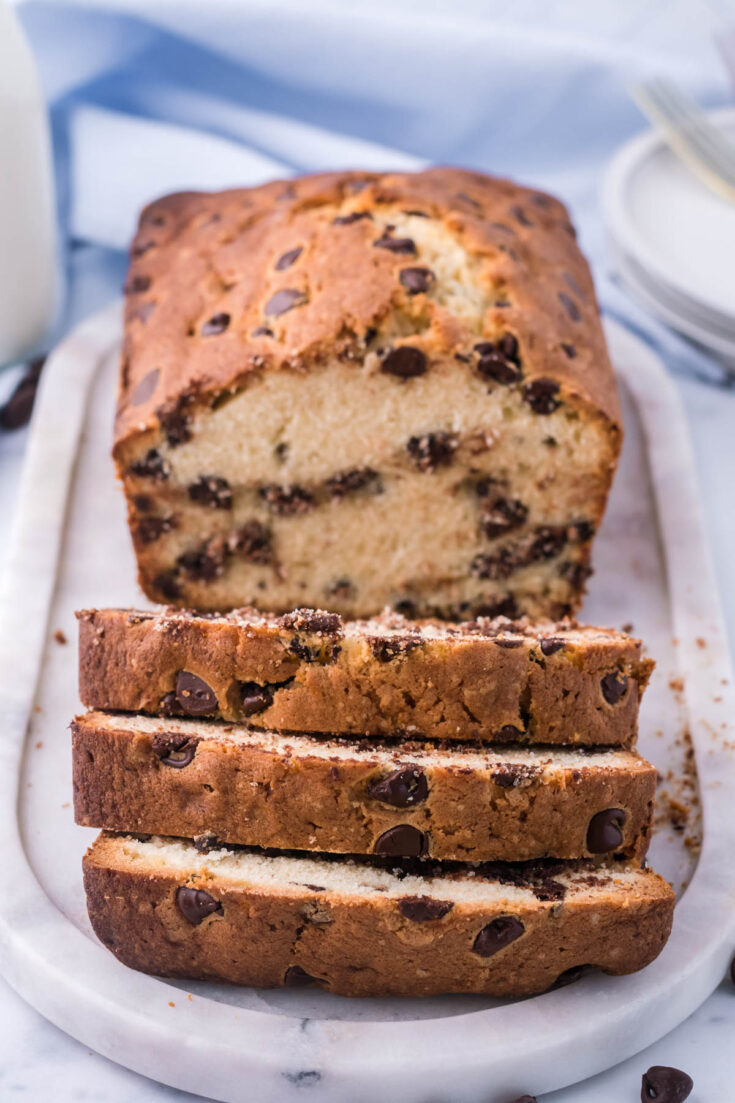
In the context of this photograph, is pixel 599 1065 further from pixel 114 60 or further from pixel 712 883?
pixel 114 60

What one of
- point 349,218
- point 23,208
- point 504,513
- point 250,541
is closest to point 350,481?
point 250,541

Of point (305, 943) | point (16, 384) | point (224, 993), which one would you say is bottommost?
point (16, 384)

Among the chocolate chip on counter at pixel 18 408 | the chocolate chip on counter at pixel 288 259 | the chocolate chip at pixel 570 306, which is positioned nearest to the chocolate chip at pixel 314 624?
the chocolate chip on counter at pixel 288 259

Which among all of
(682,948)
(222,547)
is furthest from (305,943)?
(222,547)

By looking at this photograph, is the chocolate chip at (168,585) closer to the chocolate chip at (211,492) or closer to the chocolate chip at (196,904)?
the chocolate chip at (211,492)

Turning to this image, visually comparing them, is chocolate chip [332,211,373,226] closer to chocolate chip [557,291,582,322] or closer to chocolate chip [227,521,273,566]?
chocolate chip [557,291,582,322]
